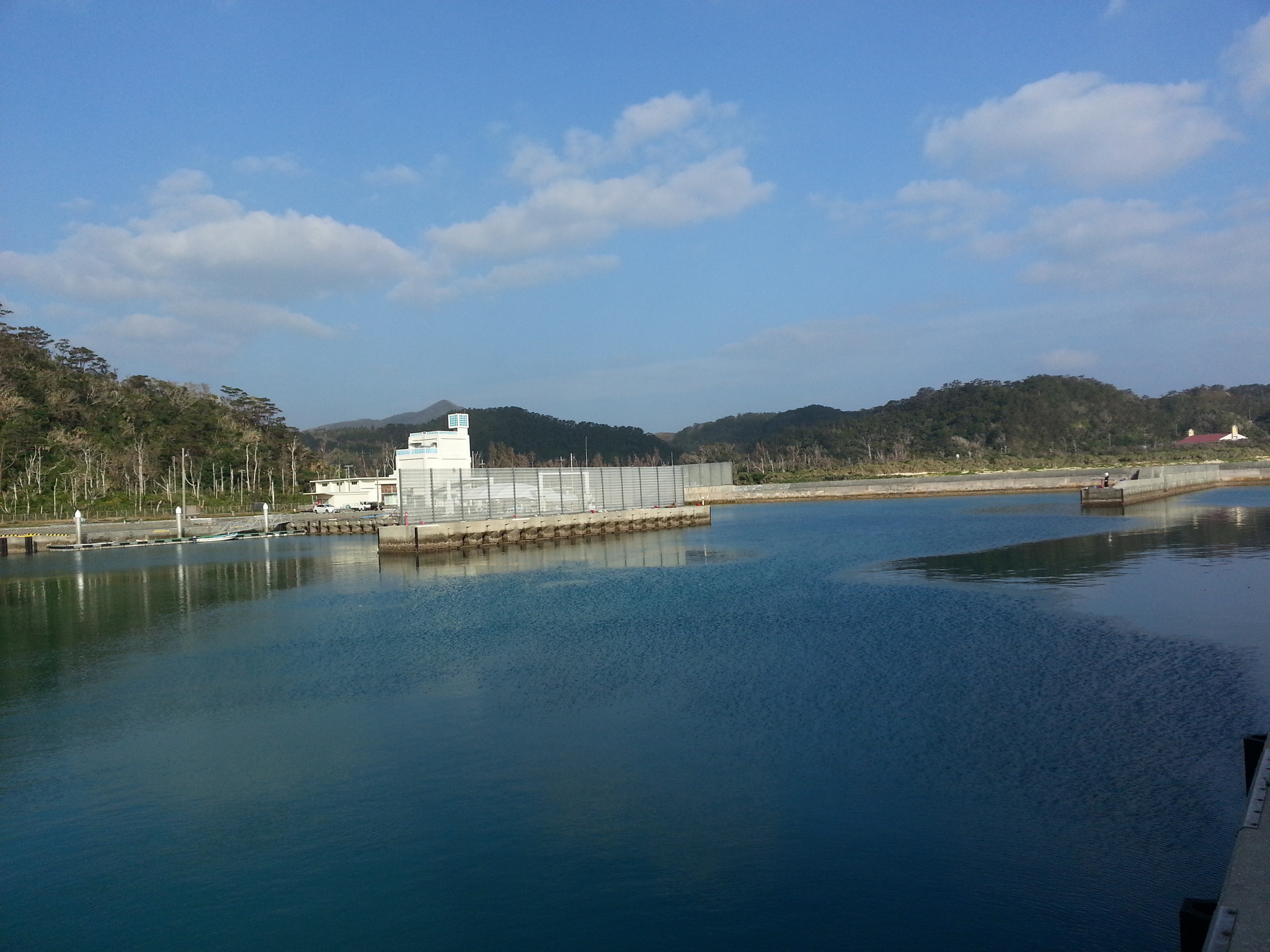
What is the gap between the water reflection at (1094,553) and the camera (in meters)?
22.3

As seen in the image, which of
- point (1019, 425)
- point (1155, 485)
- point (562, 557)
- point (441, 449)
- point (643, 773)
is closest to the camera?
point (643, 773)

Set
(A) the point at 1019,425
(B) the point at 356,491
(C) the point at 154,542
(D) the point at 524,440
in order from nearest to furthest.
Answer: (C) the point at 154,542 → (B) the point at 356,491 → (A) the point at 1019,425 → (D) the point at 524,440

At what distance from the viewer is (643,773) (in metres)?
9.20

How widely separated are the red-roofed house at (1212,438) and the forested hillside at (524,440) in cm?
6255

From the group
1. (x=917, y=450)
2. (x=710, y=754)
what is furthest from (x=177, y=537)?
(x=917, y=450)

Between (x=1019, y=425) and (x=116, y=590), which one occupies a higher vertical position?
(x=1019, y=425)

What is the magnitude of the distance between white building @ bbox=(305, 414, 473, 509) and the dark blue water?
30001 millimetres

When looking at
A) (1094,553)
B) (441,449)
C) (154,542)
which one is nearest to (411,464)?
(441,449)

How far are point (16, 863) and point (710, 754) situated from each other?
6450 millimetres

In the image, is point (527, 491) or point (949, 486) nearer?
point (527, 491)

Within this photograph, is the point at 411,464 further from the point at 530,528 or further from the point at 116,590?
the point at 116,590

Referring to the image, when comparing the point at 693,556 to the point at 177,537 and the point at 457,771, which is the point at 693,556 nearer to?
the point at 457,771

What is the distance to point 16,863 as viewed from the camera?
773 centimetres

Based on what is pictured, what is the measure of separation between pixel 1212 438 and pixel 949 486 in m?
59.4
